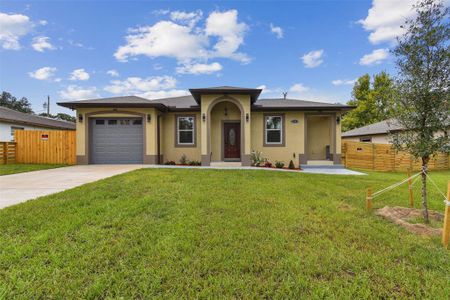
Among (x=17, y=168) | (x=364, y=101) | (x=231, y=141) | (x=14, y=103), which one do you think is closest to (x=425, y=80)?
(x=231, y=141)

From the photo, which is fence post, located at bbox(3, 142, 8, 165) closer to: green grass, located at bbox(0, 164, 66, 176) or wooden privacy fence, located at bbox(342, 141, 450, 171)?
green grass, located at bbox(0, 164, 66, 176)

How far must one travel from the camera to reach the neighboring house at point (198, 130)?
11172 millimetres

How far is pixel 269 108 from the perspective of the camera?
38.9 ft

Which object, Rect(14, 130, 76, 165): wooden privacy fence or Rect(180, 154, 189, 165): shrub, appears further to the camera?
Rect(180, 154, 189, 165): shrub

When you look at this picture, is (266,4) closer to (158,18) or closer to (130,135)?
(158,18)

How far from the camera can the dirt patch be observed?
11.3ft

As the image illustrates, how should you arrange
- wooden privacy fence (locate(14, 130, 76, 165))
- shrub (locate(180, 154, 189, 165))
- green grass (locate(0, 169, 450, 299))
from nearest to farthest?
green grass (locate(0, 169, 450, 299)), wooden privacy fence (locate(14, 130, 76, 165)), shrub (locate(180, 154, 189, 165))

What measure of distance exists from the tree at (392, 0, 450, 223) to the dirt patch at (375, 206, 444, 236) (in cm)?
32

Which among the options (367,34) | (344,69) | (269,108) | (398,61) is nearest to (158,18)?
(269,108)

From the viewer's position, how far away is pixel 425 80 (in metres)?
3.79

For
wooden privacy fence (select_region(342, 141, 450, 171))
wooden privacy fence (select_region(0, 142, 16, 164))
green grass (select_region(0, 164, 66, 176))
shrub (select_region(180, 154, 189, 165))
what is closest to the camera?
green grass (select_region(0, 164, 66, 176))

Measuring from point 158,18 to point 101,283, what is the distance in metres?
12.8

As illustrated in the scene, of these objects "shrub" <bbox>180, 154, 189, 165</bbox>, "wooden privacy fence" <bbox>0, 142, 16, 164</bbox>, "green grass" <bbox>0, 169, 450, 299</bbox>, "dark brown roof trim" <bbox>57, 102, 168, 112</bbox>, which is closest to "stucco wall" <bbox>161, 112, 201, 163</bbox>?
"shrub" <bbox>180, 154, 189, 165</bbox>

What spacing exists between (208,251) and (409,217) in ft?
13.1
